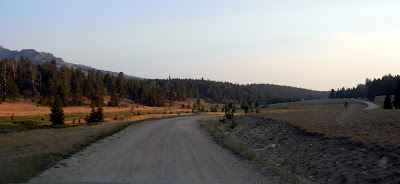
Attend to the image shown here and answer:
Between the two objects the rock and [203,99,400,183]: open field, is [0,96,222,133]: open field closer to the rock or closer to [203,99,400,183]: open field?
[203,99,400,183]: open field

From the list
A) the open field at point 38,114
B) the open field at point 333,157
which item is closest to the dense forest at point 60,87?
the open field at point 38,114

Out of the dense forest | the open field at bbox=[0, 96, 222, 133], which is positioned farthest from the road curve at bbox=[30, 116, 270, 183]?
the dense forest

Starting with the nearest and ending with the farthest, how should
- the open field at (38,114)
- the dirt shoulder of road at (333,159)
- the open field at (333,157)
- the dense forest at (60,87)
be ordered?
the dirt shoulder of road at (333,159)
the open field at (333,157)
the open field at (38,114)
the dense forest at (60,87)

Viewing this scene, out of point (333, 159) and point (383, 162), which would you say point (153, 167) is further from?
point (383, 162)

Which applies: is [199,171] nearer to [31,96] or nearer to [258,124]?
[258,124]

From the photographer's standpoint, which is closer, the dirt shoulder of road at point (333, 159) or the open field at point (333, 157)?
the dirt shoulder of road at point (333, 159)

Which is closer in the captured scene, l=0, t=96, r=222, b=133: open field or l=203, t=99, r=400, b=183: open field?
l=203, t=99, r=400, b=183: open field

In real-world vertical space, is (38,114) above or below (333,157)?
below

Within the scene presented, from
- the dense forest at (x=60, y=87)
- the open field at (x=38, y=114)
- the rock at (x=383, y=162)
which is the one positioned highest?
the dense forest at (x=60, y=87)

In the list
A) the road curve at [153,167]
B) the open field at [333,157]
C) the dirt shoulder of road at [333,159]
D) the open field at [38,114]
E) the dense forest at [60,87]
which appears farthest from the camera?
the dense forest at [60,87]

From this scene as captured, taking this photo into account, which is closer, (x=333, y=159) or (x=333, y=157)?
(x=333, y=159)

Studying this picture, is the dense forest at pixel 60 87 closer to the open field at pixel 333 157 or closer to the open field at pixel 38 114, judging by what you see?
the open field at pixel 38 114

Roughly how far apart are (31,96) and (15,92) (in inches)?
591

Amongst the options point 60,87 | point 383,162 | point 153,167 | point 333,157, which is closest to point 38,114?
point 60,87
